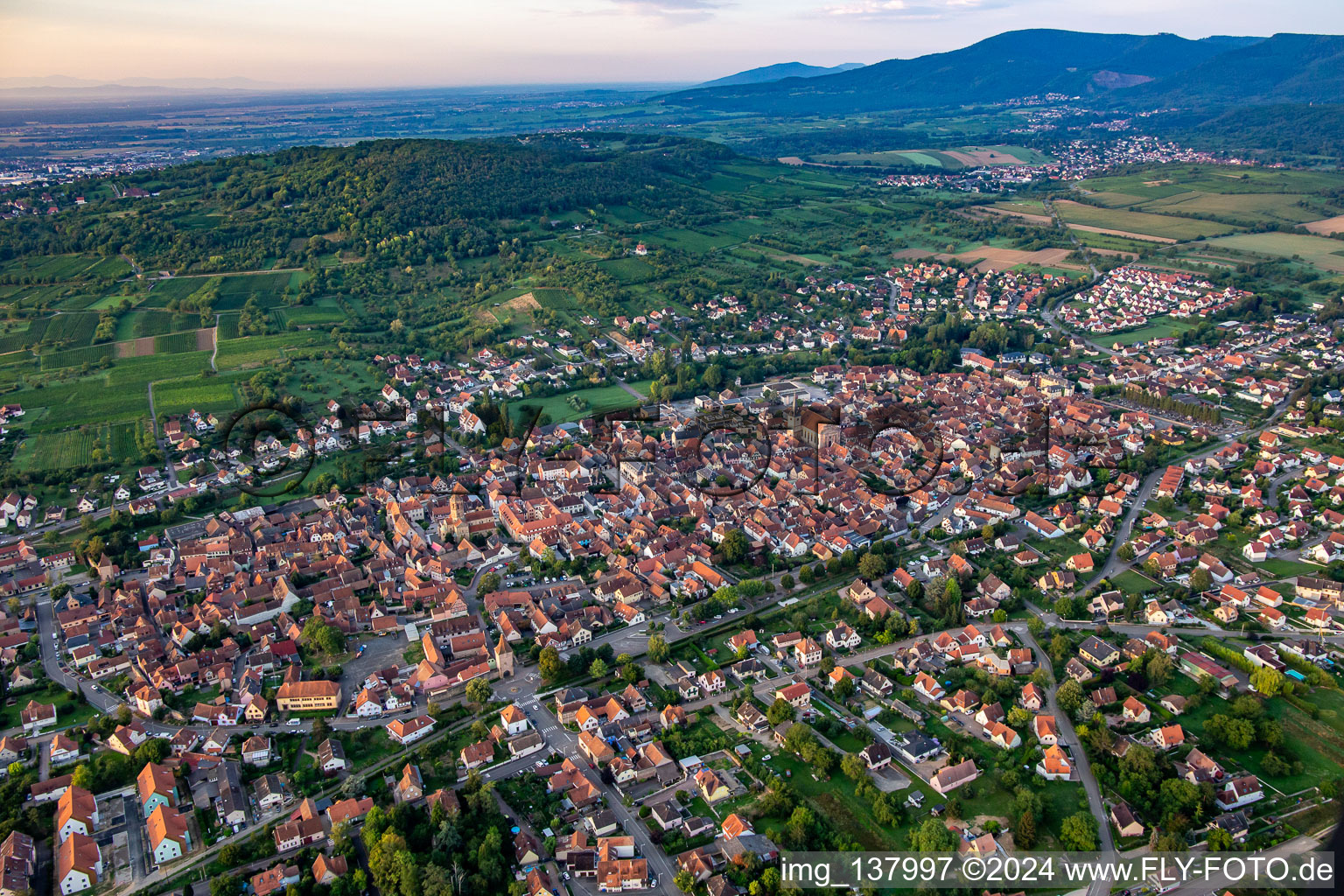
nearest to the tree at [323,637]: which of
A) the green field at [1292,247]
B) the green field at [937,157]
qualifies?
the green field at [1292,247]

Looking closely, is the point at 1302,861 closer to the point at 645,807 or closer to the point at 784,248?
the point at 645,807

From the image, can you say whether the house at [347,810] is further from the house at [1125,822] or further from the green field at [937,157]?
the green field at [937,157]

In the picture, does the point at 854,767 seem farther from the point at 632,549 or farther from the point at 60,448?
the point at 60,448

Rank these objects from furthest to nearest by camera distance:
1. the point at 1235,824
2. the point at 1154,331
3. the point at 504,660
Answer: the point at 1154,331 < the point at 504,660 < the point at 1235,824

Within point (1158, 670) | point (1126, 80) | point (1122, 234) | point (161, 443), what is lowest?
point (1158, 670)

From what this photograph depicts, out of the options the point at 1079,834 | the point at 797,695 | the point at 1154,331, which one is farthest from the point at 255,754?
the point at 1154,331

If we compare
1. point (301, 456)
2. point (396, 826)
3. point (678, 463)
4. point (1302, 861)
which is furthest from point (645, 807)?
point (301, 456)
